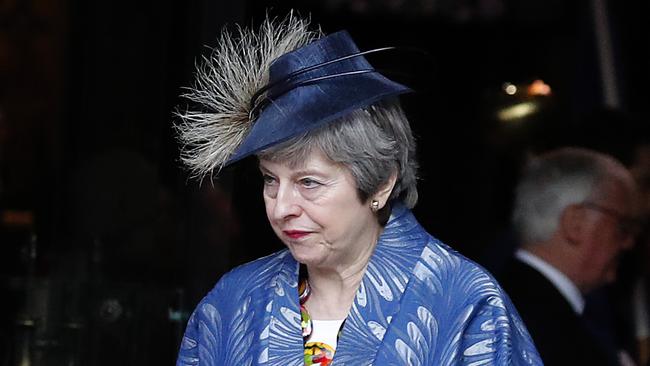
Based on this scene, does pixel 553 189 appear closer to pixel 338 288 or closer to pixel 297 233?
pixel 338 288

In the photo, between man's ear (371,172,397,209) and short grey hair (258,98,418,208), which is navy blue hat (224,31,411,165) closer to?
short grey hair (258,98,418,208)

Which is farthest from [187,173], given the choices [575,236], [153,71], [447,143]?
[447,143]

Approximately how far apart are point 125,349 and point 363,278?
57.0 inches

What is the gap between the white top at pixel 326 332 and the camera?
2.95 meters

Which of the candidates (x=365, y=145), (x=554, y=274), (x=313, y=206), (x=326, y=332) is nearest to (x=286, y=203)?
(x=313, y=206)

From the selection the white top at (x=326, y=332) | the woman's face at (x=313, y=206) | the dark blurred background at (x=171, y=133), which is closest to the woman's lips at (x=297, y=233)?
the woman's face at (x=313, y=206)

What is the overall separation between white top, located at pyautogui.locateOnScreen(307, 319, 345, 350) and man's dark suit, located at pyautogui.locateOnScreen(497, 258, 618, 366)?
3.83 feet

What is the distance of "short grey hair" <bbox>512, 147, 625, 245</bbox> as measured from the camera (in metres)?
4.39

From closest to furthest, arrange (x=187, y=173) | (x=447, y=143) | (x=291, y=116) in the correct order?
1. (x=291, y=116)
2. (x=187, y=173)
3. (x=447, y=143)

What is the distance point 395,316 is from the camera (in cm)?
287

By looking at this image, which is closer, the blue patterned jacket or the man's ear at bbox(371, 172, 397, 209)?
the blue patterned jacket

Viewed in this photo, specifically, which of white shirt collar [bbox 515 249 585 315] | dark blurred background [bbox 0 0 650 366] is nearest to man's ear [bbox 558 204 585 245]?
white shirt collar [bbox 515 249 585 315]

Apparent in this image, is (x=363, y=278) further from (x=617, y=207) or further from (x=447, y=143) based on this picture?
(x=447, y=143)

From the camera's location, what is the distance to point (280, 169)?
9.38 feet
